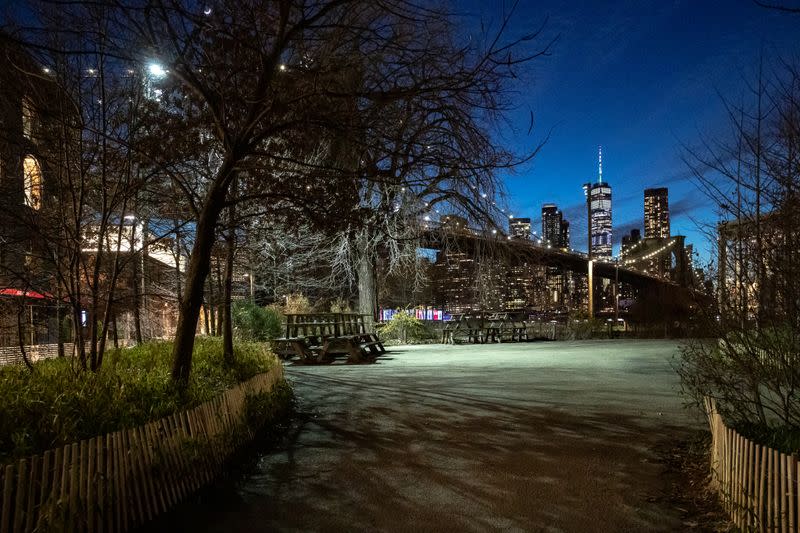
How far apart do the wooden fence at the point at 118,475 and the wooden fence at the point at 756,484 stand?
4229 millimetres

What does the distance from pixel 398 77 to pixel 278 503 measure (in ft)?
15.8

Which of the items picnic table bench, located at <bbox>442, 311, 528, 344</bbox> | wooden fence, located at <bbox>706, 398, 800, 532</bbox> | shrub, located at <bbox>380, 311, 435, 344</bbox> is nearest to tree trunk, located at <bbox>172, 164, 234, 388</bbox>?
wooden fence, located at <bbox>706, 398, 800, 532</bbox>

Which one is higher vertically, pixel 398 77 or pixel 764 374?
pixel 398 77

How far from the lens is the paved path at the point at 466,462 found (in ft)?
14.6

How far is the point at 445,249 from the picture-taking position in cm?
1958

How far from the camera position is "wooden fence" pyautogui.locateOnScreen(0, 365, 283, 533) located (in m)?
3.24

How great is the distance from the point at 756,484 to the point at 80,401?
542 cm

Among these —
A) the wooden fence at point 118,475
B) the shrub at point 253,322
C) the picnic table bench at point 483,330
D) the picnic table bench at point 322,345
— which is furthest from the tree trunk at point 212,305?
the picnic table bench at point 483,330

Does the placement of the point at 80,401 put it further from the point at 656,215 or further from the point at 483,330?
the point at 483,330

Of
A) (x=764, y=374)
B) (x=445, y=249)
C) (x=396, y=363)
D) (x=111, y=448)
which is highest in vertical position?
(x=445, y=249)

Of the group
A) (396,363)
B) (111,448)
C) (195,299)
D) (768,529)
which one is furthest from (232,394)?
(396,363)

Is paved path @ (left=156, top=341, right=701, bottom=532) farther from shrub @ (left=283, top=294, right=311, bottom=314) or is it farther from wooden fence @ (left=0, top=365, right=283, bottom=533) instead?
shrub @ (left=283, top=294, right=311, bottom=314)

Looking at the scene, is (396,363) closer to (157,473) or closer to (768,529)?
(157,473)

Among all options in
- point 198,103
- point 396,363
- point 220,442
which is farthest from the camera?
point 396,363
